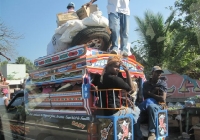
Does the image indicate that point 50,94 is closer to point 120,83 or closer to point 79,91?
point 79,91

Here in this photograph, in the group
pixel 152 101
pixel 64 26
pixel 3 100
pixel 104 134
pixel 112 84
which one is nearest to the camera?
pixel 104 134

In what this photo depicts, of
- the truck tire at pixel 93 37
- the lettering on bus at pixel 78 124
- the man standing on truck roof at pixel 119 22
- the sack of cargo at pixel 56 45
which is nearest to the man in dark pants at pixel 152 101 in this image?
the man standing on truck roof at pixel 119 22

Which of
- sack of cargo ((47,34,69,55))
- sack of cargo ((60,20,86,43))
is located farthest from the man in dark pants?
sack of cargo ((47,34,69,55))

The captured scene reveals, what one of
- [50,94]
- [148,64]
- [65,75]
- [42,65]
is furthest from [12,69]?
[148,64]

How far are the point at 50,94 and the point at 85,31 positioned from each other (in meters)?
1.21

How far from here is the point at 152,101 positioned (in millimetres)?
3779

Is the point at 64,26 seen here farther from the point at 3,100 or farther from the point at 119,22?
the point at 3,100

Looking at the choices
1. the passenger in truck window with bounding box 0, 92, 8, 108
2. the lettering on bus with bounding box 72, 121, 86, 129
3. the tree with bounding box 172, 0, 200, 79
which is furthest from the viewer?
the tree with bounding box 172, 0, 200, 79

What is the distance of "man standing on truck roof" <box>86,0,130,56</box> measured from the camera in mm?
4195

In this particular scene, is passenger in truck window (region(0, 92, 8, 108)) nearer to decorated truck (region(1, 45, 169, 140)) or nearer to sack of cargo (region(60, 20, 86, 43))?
decorated truck (region(1, 45, 169, 140))

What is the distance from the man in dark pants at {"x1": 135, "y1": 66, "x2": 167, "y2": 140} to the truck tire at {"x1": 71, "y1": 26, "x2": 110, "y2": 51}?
1088 millimetres

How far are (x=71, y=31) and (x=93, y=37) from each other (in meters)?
0.40

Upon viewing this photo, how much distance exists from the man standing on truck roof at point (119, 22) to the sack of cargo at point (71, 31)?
1.73 ft

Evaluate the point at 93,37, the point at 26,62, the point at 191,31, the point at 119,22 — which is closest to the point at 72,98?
the point at 93,37
